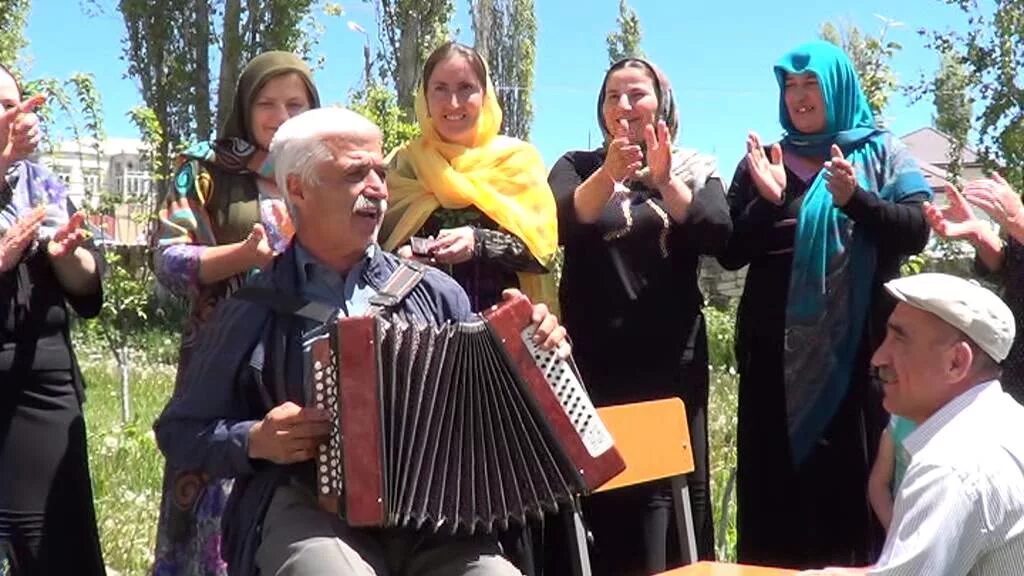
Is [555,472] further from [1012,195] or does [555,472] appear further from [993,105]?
[993,105]

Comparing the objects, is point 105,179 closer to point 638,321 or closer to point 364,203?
point 638,321

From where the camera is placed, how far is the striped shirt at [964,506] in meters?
2.39

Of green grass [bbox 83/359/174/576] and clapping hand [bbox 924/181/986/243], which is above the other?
clapping hand [bbox 924/181/986/243]

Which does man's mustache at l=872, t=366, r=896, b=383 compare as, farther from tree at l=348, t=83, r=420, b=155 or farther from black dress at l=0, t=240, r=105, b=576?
tree at l=348, t=83, r=420, b=155

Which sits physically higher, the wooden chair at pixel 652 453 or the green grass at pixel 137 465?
the wooden chair at pixel 652 453

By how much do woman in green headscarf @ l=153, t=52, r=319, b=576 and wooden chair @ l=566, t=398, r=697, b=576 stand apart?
42.1 inches

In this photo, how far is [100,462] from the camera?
6.49 metres

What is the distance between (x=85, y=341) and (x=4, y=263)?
A: 9.53 m

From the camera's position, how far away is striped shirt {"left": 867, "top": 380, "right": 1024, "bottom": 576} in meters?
2.39

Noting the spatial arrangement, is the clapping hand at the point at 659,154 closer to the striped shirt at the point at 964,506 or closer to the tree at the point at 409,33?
the striped shirt at the point at 964,506

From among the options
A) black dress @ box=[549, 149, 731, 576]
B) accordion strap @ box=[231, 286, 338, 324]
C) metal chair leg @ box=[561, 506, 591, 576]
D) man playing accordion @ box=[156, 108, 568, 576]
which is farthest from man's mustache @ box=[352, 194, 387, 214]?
black dress @ box=[549, 149, 731, 576]

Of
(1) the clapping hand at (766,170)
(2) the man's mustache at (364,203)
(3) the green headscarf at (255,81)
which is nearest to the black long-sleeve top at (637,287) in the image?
(1) the clapping hand at (766,170)

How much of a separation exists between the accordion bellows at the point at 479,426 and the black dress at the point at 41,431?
122 centimetres

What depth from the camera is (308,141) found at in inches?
120
